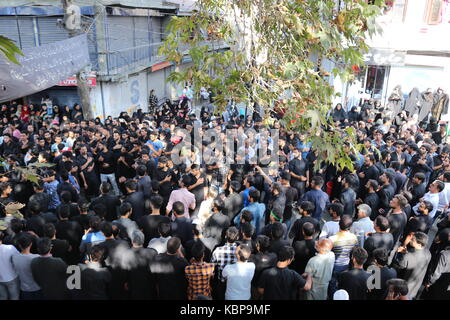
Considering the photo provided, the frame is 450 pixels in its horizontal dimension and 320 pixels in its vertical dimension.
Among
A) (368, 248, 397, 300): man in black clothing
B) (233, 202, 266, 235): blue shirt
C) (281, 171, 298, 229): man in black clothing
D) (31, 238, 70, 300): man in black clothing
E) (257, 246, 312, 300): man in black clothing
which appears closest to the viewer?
(257, 246, 312, 300): man in black clothing

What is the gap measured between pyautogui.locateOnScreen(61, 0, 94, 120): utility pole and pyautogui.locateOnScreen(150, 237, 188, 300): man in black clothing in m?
9.21

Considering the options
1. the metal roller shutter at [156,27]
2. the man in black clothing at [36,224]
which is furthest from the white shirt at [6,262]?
the metal roller shutter at [156,27]

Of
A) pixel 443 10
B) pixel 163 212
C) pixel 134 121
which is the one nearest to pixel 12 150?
pixel 134 121

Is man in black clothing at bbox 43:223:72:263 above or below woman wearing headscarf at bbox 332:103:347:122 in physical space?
above

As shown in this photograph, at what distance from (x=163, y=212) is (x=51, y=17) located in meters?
10.8

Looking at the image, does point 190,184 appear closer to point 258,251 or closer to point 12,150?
point 258,251

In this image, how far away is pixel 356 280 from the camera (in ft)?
13.6

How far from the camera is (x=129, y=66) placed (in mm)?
16469

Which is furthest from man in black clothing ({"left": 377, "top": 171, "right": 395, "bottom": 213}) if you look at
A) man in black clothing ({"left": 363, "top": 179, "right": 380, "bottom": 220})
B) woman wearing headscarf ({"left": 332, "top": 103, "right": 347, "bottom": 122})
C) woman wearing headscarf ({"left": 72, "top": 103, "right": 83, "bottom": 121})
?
woman wearing headscarf ({"left": 72, "top": 103, "right": 83, "bottom": 121})

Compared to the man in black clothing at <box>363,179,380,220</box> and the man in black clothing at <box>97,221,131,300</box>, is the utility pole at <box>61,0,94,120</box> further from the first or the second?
the man in black clothing at <box>363,179,380,220</box>

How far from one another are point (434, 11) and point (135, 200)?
624 inches

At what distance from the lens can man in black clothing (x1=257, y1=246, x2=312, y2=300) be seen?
409cm

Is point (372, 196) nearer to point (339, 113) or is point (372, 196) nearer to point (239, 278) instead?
point (239, 278)

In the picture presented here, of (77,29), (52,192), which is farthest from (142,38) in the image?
(52,192)
